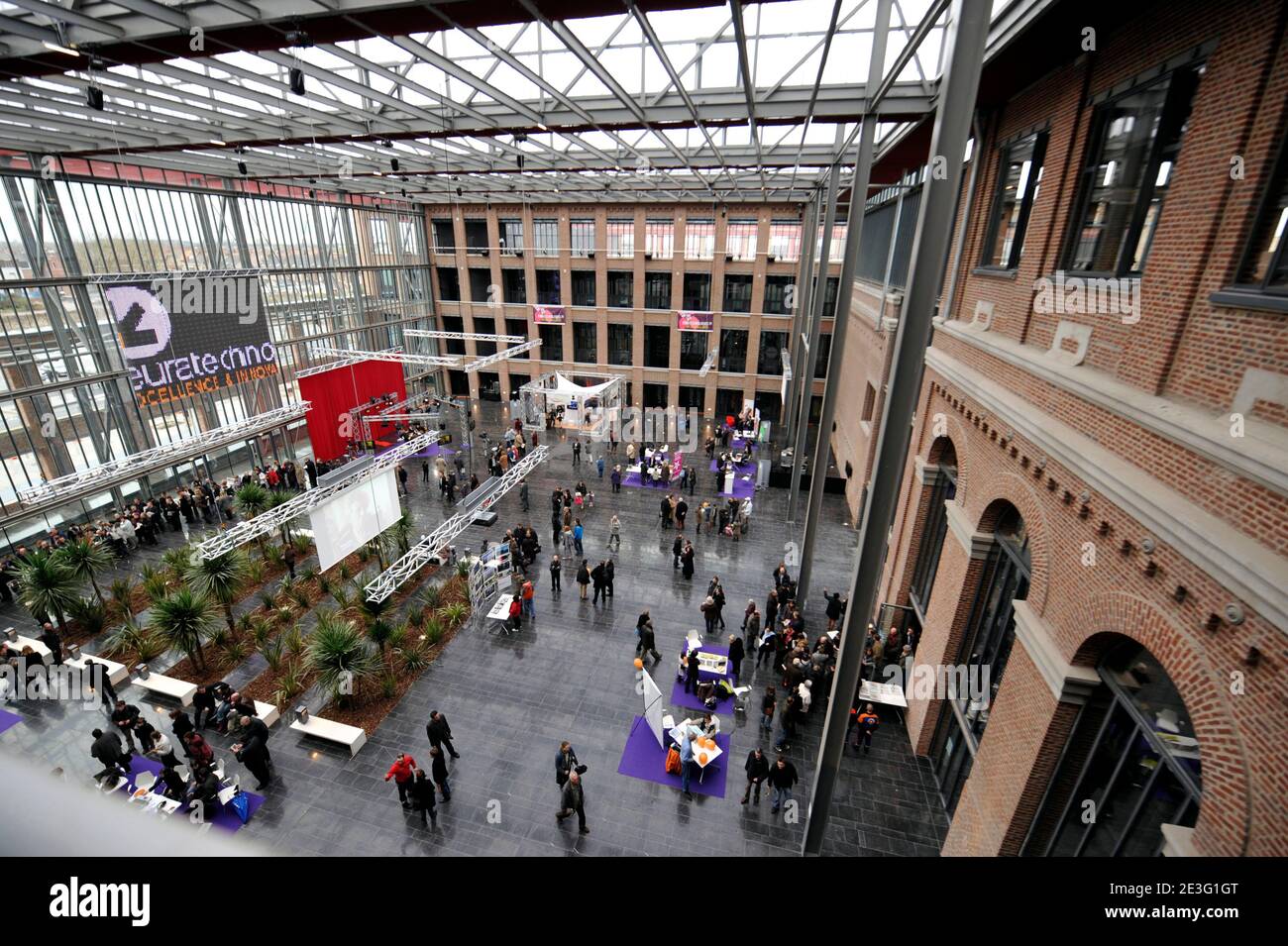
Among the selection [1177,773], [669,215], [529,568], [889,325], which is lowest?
[529,568]

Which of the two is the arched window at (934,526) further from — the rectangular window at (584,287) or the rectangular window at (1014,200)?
the rectangular window at (584,287)

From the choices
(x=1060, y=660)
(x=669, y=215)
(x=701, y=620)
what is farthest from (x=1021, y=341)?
(x=669, y=215)

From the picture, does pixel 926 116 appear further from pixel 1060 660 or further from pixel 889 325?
pixel 1060 660

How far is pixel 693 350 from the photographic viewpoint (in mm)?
32062

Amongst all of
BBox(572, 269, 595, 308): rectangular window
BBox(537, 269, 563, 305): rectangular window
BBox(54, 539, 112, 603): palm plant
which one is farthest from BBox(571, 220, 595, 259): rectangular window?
BBox(54, 539, 112, 603): palm plant

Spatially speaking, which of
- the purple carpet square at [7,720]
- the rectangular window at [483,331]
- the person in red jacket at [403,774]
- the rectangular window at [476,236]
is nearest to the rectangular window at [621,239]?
the rectangular window at [476,236]

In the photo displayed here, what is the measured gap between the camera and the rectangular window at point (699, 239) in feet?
97.5

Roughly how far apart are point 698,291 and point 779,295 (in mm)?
4261

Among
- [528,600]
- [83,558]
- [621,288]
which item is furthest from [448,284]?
[528,600]

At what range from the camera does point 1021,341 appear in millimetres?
7848

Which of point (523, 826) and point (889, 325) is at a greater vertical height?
point (889, 325)

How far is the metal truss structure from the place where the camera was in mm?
6965
